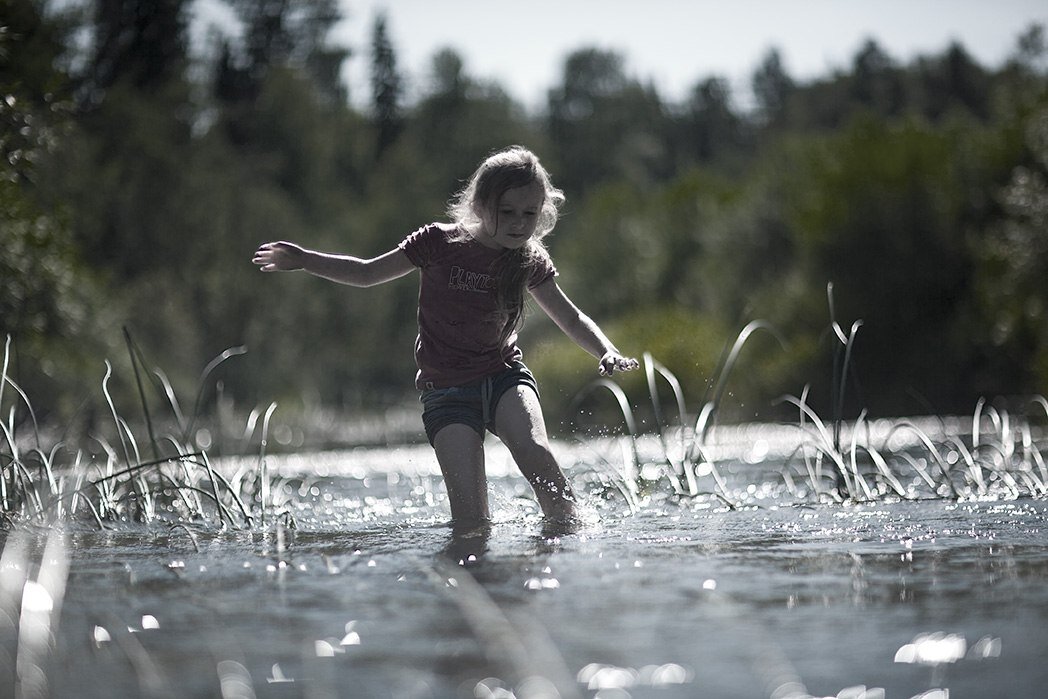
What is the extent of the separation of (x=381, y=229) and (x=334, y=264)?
36252 mm

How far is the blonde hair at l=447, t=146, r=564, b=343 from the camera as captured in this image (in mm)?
4582

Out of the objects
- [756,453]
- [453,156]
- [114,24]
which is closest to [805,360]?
[756,453]

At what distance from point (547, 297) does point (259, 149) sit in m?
36.6

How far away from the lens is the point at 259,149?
4016cm

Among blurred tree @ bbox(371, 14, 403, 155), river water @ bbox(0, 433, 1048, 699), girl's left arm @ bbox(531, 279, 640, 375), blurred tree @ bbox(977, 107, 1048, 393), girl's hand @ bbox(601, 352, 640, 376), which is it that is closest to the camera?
river water @ bbox(0, 433, 1048, 699)

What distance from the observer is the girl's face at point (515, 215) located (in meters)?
4.60

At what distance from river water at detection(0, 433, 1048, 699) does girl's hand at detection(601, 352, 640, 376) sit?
1.69 feet

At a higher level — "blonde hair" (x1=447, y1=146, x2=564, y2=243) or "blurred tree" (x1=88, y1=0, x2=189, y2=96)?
"blurred tree" (x1=88, y1=0, x2=189, y2=96)

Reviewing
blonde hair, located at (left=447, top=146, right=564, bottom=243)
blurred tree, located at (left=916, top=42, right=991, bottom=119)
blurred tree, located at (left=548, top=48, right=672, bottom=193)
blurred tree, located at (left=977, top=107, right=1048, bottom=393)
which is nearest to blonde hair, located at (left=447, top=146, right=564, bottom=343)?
blonde hair, located at (left=447, top=146, right=564, bottom=243)

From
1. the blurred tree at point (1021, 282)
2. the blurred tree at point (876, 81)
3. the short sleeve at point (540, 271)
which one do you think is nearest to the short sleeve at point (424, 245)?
the short sleeve at point (540, 271)

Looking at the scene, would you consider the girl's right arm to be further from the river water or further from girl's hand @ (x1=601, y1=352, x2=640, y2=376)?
the river water

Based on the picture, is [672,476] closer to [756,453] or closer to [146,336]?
[756,453]

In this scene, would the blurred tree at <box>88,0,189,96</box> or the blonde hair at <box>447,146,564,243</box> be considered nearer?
the blonde hair at <box>447,146,564,243</box>

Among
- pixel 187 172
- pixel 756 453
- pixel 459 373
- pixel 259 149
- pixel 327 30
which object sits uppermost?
pixel 327 30
